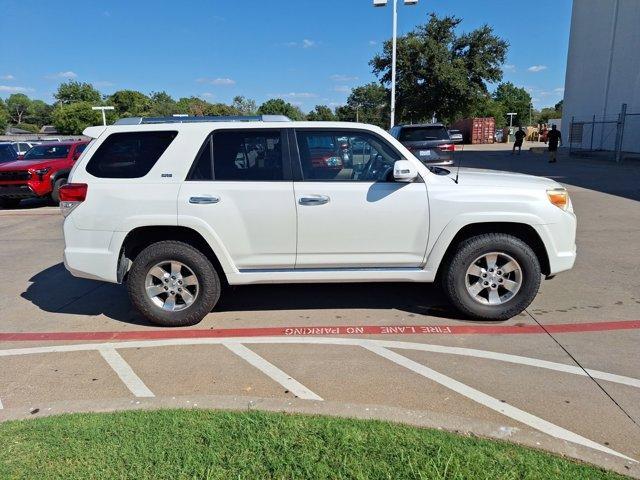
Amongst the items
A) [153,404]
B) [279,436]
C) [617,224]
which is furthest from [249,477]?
[617,224]

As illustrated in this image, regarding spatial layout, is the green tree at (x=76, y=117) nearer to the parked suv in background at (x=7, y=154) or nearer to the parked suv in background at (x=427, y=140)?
the parked suv in background at (x=7, y=154)

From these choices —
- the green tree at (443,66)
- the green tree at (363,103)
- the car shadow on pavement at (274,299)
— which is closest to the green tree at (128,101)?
the green tree at (363,103)

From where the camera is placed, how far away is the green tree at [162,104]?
70.7 metres

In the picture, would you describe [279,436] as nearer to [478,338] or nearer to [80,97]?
[478,338]

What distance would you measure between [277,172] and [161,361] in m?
1.93

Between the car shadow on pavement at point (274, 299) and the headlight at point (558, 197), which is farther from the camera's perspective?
the car shadow on pavement at point (274, 299)

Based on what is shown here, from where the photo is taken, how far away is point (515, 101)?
10550 centimetres

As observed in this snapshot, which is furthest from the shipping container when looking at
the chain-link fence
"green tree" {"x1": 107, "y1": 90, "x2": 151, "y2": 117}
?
"green tree" {"x1": 107, "y1": 90, "x2": 151, "y2": 117}

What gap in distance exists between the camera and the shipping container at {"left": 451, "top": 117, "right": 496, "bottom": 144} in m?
48.5

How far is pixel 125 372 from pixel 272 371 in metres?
1.18

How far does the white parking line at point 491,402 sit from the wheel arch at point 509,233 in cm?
112

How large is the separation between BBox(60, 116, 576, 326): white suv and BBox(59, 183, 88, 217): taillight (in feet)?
0.03

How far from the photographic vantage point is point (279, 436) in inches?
108

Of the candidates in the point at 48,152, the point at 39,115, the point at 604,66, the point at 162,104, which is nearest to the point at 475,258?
the point at 48,152
